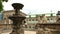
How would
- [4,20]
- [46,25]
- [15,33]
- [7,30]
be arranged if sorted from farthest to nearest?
1. [4,20]
2. [7,30]
3. [46,25]
4. [15,33]

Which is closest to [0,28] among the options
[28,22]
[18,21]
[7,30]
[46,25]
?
[7,30]

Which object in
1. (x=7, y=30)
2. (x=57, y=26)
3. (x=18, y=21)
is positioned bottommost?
(x=7, y=30)

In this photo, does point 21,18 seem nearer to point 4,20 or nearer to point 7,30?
point 7,30

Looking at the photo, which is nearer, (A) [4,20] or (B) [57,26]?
(B) [57,26]

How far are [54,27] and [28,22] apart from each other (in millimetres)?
12603

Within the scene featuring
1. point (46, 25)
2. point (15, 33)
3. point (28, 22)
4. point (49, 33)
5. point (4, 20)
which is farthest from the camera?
point (4, 20)

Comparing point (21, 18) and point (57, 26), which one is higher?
point (21, 18)

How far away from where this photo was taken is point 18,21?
63.7ft

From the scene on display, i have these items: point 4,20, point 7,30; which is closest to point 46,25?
point 7,30

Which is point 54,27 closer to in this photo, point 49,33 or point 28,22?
point 49,33

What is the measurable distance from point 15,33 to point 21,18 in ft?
3.82

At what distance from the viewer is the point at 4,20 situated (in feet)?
144

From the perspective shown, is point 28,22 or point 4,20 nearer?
point 28,22

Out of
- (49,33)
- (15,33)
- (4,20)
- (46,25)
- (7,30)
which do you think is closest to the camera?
(15,33)
